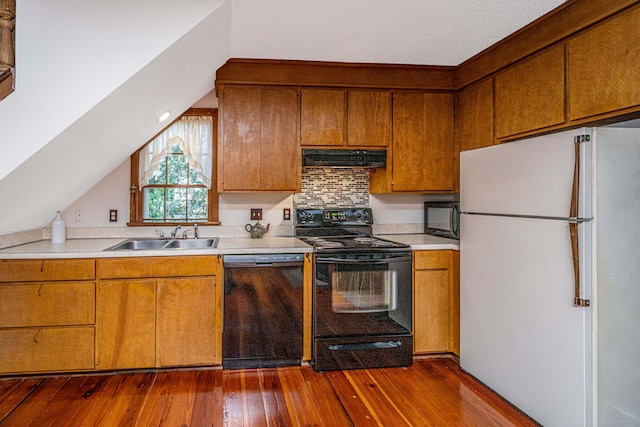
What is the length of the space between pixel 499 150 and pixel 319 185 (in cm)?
159

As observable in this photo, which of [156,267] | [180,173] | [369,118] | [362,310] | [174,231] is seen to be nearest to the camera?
[156,267]

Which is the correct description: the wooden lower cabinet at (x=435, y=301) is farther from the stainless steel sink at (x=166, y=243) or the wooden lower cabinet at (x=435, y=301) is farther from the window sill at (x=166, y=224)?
the window sill at (x=166, y=224)

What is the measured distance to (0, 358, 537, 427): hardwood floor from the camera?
228cm

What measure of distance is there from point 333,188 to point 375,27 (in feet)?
4.86

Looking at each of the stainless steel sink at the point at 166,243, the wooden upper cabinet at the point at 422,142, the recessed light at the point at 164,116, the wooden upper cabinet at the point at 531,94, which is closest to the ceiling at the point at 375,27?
the wooden upper cabinet at the point at 531,94

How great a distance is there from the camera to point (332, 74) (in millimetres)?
3262

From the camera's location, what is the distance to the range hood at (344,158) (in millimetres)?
3332

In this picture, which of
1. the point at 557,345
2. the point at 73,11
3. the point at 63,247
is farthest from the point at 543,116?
the point at 63,247

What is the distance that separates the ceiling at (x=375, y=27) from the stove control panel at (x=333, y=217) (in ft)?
4.08

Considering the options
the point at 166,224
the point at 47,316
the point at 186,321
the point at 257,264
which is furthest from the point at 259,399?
the point at 166,224

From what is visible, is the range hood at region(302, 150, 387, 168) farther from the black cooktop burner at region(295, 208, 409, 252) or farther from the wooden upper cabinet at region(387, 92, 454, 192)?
the black cooktop burner at region(295, 208, 409, 252)

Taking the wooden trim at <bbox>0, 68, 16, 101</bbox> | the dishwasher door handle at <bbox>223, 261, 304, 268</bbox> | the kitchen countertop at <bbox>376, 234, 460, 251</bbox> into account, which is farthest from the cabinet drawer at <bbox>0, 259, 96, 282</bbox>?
the kitchen countertop at <bbox>376, 234, 460, 251</bbox>

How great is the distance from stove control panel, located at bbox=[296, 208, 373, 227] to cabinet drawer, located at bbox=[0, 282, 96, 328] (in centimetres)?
166

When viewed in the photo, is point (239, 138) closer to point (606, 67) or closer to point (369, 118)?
point (369, 118)
